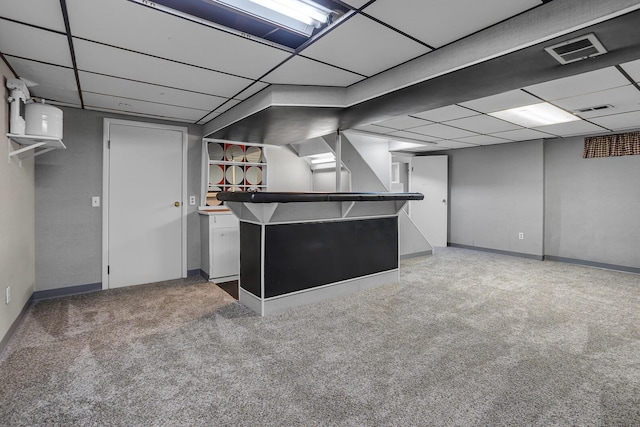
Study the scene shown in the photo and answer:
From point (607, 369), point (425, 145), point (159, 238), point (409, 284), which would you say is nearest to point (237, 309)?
point (159, 238)

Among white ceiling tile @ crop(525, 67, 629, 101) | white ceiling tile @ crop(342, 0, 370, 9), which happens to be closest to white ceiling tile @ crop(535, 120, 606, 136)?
white ceiling tile @ crop(525, 67, 629, 101)

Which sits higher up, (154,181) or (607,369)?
(154,181)

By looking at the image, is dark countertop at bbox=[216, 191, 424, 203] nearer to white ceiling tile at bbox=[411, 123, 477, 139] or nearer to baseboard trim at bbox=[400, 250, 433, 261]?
white ceiling tile at bbox=[411, 123, 477, 139]

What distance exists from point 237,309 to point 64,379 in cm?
152

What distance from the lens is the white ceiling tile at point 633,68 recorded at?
2.45 metres

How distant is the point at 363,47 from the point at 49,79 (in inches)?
112

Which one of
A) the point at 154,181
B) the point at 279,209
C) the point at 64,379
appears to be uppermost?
the point at 154,181

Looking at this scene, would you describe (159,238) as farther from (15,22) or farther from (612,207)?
(612,207)

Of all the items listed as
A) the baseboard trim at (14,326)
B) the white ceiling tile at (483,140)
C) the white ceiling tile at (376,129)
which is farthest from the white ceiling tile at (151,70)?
the white ceiling tile at (483,140)

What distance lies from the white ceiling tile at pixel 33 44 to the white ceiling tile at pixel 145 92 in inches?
12.8

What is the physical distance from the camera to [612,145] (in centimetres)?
505

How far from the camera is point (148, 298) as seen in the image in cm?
376

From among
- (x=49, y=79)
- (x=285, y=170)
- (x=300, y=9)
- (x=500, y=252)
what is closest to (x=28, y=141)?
(x=49, y=79)

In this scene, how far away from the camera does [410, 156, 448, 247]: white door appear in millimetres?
7148
